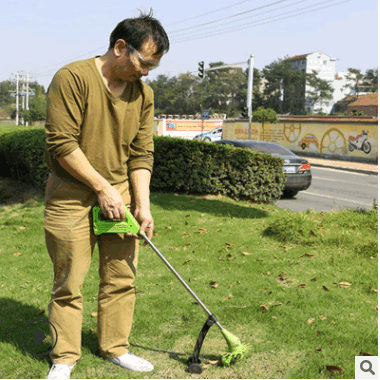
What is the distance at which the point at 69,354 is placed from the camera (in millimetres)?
2770

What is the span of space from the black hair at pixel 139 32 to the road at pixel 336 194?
603 centimetres

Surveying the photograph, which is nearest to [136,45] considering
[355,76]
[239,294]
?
[239,294]

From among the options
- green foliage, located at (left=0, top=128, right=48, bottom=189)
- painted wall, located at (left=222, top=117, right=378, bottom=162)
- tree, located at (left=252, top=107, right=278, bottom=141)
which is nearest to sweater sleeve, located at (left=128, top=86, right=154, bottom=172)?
green foliage, located at (left=0, top=128, right=48, bottom=189)

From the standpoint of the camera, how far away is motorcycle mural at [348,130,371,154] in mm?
25375

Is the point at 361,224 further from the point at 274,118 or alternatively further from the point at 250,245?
the point at 274,118

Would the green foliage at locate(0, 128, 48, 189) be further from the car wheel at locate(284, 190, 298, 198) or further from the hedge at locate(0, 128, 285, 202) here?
the car wheel at locate(284, 190, 298, 198)

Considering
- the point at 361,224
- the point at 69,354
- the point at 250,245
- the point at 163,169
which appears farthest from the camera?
the point at 163,169

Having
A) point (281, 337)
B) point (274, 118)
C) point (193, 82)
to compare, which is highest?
point (193, 82)

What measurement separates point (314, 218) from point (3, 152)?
26.7ft

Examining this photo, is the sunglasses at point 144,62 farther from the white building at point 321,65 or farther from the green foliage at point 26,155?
the white building at point 321,65

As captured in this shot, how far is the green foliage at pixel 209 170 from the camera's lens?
29.5ft

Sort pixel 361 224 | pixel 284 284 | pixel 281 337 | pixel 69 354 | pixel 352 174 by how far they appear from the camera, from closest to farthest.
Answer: pixel 69 354, pixel 281 337, pixel 284 284, pixel 361 224, pixel 352 174

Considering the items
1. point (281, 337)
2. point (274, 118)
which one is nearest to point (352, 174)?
point (274, 118)

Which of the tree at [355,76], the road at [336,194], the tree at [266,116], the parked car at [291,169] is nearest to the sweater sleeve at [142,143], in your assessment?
the road at [336,194]
